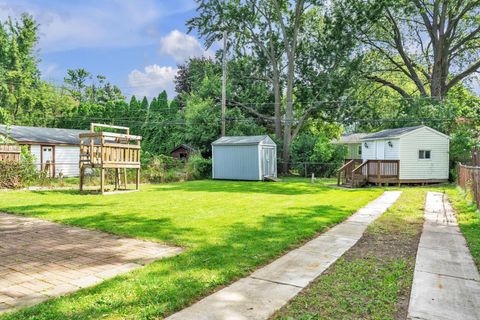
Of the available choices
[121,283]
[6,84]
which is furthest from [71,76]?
[121,283]

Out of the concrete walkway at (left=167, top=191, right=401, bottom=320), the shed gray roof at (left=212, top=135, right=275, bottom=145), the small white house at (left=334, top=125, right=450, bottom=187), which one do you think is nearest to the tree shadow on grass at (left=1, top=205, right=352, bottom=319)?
the concrete walkway at (left=167, top=191, right=401, bottom=320)

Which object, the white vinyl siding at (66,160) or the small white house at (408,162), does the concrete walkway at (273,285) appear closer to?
the small white house at (408,162)

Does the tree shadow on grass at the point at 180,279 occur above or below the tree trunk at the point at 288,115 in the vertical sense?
below

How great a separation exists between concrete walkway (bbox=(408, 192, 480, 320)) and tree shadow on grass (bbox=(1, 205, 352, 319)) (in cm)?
177

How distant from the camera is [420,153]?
1730 centimetres

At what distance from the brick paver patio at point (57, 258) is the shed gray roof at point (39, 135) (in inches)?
615

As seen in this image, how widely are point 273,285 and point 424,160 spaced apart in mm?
16267

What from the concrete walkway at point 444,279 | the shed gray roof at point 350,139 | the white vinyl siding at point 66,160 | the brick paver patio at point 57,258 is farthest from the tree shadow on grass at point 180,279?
the shed gray roof at point 350,139

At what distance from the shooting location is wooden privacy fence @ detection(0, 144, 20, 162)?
13.2 m

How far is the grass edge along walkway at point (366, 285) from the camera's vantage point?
3.11 meters

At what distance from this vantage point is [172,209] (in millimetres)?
8523

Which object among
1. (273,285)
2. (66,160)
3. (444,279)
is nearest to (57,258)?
(273,285)

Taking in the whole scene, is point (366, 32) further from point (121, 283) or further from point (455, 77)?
point (121, 283)

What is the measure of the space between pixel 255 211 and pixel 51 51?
3677 centimetres
